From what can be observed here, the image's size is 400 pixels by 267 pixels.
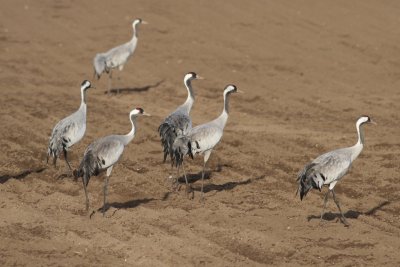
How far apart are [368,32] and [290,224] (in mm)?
17148

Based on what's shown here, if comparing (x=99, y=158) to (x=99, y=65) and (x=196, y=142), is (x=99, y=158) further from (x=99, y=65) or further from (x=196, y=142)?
(x=99, y=65)

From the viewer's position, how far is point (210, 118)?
21.3 metres

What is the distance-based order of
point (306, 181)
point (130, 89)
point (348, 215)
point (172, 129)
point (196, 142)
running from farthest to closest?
point (130, 89)
point (172, 129)
point (196, 142)
point (348, 215)
point (306, 181)

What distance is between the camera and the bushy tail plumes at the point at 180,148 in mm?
15297

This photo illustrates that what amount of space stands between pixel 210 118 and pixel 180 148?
238 inches

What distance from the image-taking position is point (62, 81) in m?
24.3

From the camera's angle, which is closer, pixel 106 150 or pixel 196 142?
pixel 106 150

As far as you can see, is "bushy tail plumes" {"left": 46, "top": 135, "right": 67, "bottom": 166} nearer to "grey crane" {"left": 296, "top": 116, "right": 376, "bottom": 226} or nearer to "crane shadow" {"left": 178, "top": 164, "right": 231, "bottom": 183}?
"crane shadow" {"left": 178, "top": 164, "right": 231, "bottom": 183}

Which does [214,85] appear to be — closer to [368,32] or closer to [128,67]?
[128,67]

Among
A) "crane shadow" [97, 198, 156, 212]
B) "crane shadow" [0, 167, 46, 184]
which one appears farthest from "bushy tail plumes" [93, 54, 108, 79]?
"crane shadow" [97, 198, 156, 212]

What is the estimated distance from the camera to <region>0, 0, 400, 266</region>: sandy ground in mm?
13062

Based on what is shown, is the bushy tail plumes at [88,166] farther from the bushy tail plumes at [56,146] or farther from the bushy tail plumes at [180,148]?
the bushy tail plumes at [56,146]

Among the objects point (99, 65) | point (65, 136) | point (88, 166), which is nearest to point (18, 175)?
point (65, 136)

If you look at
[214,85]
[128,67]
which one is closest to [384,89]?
[214,85]
